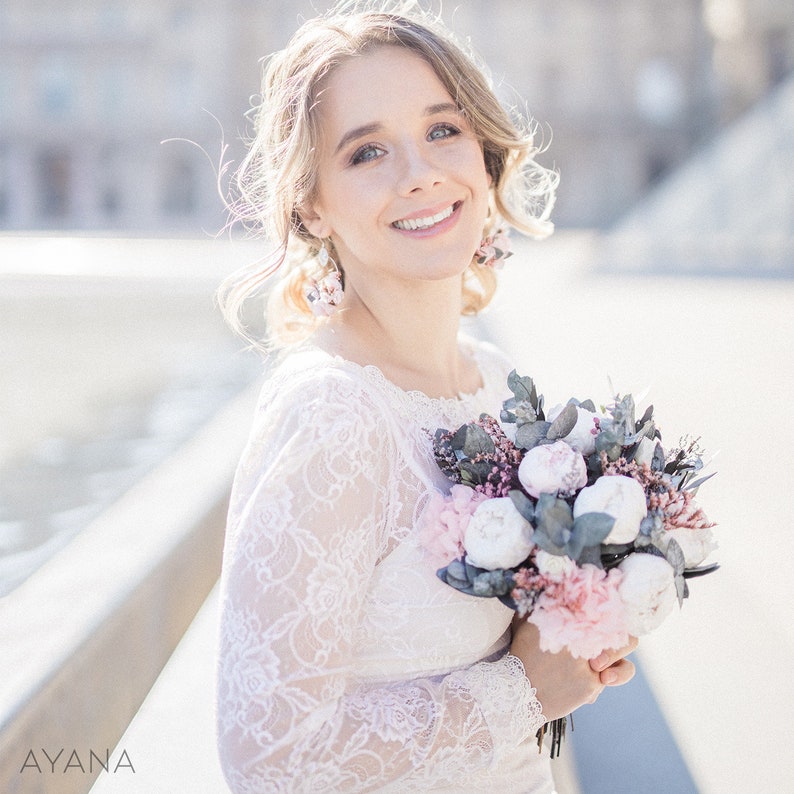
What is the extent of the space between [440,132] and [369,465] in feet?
2.36

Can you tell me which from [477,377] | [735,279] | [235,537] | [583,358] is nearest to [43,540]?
[477,377]

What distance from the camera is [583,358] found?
738 centimetres

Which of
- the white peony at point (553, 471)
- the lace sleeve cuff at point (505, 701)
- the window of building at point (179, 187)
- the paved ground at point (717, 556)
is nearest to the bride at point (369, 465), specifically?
the lace sleeve cuff at point (505, 701)

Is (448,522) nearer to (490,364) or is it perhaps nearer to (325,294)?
(325,294)

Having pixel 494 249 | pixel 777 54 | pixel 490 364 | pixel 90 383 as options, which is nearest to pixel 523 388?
pixel 490 364

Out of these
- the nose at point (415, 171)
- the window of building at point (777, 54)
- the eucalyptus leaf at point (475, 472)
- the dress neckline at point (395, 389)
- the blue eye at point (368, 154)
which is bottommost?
the eucalyptus leaf at point (475, 472)

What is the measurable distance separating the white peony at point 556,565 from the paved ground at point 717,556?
0.99 metres

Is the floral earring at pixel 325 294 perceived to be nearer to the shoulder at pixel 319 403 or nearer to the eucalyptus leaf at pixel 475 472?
the shoulder at pixel 319 403

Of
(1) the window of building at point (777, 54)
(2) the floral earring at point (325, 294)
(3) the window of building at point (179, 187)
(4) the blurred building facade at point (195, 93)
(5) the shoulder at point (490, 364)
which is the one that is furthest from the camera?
(3) the window of building at point (179, 187)

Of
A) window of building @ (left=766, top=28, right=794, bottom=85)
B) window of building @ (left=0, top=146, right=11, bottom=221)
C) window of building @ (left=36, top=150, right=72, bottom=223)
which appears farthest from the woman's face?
window of building @ (left=0, top=146, right=11, bottom=221)

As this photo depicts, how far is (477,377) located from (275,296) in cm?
50

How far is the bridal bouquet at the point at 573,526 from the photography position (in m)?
1.42

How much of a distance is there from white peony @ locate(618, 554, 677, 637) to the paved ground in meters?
0.95

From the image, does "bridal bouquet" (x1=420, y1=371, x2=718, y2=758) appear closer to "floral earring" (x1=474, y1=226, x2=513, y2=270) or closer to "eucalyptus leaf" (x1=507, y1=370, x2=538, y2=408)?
"eucalyptus leaf" (x1=507, y1=370, x2=538, y2=408)
